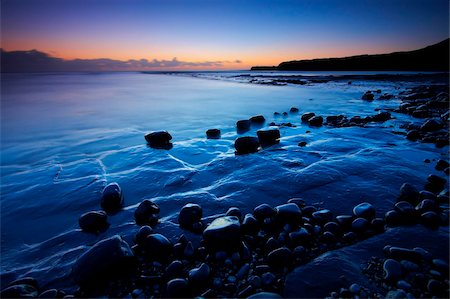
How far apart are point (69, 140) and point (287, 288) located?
757 centimetres

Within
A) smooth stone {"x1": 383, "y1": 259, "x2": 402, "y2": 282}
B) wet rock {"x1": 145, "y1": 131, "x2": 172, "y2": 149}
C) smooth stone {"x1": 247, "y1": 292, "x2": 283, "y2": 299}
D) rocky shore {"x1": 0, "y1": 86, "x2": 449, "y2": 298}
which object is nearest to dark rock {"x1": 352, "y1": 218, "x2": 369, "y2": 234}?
rocky shore {"x1": 0, "y1": 86, "x2": 449, "y2": 298}

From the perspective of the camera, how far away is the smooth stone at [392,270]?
6.25 feet

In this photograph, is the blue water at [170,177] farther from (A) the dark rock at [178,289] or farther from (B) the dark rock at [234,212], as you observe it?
(A) the dark rock at [178,289]

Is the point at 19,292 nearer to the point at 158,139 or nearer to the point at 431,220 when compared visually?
the point at 431,220

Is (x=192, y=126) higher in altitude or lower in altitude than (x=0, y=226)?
higher

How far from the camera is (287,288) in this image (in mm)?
1922

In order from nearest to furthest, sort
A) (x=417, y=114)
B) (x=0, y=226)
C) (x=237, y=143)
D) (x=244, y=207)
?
(x=0, y=226) < (x=244, y=207) < (x=237, y=143) < (x=417, y=114)

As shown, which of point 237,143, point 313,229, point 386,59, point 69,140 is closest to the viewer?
point 313,229

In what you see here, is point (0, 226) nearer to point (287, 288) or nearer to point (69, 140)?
point (287, 288)

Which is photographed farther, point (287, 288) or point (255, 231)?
point (255, 231)

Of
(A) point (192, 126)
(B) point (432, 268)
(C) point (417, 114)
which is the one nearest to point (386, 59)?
(C) point (417, 114)

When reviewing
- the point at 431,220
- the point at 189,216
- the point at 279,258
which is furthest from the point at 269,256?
the point at 431,220

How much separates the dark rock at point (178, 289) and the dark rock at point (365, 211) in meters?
2.20

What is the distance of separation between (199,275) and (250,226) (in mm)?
846
